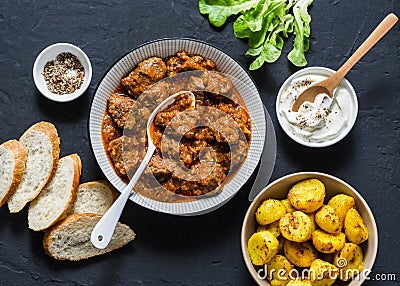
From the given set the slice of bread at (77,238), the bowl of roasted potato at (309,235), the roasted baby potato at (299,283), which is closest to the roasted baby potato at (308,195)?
the bowl of roasted potato at (309,235)

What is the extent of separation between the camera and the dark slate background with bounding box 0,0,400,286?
14.2 ft

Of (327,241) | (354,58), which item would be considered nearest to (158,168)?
(327,241)

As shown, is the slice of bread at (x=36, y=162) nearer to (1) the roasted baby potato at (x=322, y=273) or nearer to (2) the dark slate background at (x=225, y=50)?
(2) the dark slate background at (x=225, y=50)

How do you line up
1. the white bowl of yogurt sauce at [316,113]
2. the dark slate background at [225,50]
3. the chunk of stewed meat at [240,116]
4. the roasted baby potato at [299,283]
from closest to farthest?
the roasted baby potato at [299,283] → the chunk of stewed meat at [240,116] → the white bowl of yogurt sauce at [316,113] → the dark slate background at [225,50]

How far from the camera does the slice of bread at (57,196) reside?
415 centimetres

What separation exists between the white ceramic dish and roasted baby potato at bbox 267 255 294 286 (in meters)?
0.51

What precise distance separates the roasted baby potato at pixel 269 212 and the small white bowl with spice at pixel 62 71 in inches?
55.2

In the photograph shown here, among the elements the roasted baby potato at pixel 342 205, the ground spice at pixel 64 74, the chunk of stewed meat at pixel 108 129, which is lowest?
the roasted baby potato at pixel 342 205

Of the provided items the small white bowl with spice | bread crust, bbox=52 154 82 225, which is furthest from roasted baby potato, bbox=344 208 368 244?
the small white bowl with spice

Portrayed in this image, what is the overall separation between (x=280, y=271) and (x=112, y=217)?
110cm

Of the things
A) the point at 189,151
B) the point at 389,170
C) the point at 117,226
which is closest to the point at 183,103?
the point at 189,151

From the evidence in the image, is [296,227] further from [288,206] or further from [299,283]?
[299,283]

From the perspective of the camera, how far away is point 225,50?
444 cm

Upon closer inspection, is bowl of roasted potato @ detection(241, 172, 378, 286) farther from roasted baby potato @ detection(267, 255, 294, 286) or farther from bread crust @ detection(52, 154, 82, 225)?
bread crust @ detection(52, 154, 82, 225)
